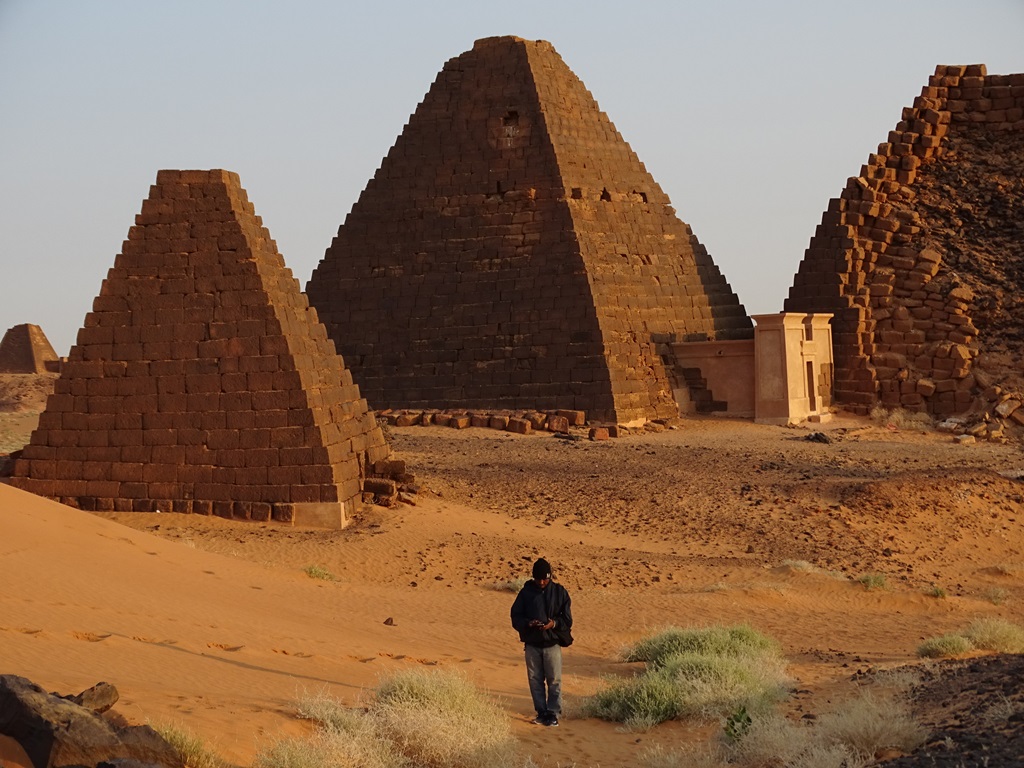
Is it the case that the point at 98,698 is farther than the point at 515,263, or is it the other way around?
the point at 515,263

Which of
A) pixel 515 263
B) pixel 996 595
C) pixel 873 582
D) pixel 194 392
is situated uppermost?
pixel 515 263

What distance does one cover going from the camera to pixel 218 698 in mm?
8461

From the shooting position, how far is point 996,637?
11.6 metres

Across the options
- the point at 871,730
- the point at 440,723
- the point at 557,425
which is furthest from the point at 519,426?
the point at 871,730

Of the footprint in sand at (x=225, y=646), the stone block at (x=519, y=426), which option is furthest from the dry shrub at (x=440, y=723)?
the stone block at (x=519, y=426)

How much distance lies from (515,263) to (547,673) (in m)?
22.4

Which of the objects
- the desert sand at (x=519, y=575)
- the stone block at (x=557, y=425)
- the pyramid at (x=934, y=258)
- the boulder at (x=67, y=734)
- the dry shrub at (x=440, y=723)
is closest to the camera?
the boulder at (x=67, y=734)

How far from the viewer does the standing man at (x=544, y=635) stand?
9.18 m

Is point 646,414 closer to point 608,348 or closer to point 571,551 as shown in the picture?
point 608,348

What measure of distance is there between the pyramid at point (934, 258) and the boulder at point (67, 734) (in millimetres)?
26594

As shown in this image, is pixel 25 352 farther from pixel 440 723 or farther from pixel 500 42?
pixel 440 723

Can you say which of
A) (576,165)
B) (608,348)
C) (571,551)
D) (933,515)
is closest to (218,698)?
(571,551)

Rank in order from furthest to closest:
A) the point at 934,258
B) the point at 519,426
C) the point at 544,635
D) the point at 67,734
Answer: the point at 934,258 → the point at 519,426 → the point at 544,635 → the point at 67,734

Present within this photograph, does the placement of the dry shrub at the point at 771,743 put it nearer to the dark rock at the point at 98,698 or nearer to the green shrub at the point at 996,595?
the dark rock at the point at 98,698
